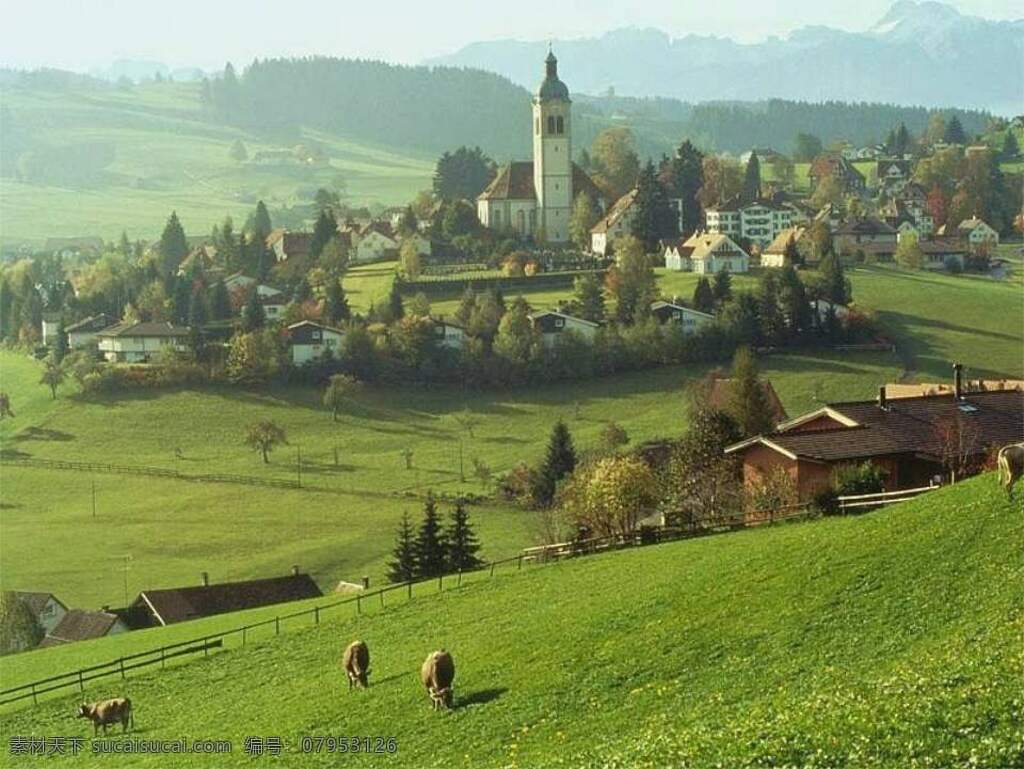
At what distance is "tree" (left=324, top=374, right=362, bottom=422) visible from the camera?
74.0m

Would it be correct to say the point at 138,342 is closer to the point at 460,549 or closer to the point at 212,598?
the point at 212,598

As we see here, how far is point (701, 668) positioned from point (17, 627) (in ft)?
93.8

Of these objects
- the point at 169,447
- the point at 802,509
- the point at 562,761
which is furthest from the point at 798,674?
the point at 169,447

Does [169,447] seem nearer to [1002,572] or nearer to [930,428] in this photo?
[930,428]

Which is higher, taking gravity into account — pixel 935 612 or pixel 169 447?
pixel 935 612

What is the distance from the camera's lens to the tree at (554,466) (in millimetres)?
57594

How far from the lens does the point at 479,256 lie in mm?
102312

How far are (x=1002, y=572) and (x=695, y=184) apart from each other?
92576 mm

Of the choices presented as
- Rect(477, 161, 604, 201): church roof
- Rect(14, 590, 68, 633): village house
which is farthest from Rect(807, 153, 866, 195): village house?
Rect(14, 590, 68, 633): village house

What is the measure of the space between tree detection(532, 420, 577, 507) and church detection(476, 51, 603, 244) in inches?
2090

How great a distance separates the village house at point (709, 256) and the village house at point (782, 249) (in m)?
1.61

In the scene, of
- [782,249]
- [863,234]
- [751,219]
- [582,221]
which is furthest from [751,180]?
[782,249]

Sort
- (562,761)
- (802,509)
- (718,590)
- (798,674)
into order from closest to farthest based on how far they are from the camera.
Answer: (562,761) < (798,674) < (718,590) < (802,509)

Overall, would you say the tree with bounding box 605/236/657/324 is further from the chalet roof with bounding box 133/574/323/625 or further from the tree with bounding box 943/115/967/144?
the tree with bounding box 943/115/967/144
